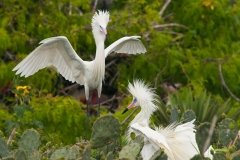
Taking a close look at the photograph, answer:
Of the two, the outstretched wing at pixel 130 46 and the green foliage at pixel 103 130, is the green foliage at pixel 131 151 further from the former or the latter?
the outstretched wing at pixel 130 46

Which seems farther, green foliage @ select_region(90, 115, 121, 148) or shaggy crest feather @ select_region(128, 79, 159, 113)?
shaggy crest feather @ select_region(128, 79, 159, 113)

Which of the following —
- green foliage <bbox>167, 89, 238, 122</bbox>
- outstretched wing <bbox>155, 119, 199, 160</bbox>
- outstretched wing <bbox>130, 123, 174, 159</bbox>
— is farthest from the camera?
green foliage <bbox>167, 89, 238, 122</bbox>

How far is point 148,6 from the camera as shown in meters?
8.47

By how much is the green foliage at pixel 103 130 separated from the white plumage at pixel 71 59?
7.74 ft

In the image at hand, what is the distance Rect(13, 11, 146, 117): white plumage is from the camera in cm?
580

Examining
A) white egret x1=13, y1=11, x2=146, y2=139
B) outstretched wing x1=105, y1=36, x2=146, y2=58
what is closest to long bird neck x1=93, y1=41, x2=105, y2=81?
white egret x1=13, y1=11, x2=146, y2=139

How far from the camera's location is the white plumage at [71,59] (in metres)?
5.80

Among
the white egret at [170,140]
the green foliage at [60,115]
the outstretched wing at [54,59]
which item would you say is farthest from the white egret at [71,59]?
the white egret at [170,140]

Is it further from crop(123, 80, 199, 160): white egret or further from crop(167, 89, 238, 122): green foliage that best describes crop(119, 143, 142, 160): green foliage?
crop(167, 89, 238, 122): green foliage

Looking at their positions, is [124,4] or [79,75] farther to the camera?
[124,4]

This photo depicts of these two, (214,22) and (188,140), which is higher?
(188,140)

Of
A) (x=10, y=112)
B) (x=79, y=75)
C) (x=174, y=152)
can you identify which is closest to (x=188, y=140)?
(x=174, y=152)

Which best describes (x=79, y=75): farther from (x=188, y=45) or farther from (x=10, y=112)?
(x=188, y=45)

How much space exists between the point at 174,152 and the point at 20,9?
4.45m
